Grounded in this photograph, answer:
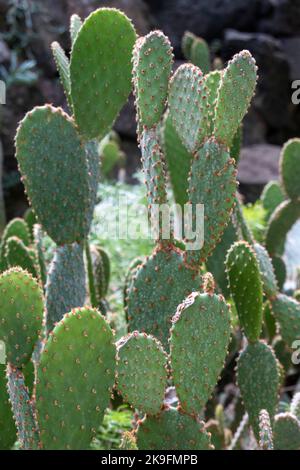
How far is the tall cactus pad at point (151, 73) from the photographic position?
1.35m

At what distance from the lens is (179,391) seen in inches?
47.1

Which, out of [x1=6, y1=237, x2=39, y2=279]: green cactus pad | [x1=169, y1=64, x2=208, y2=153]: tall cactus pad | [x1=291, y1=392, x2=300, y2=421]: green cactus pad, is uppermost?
[x1=169, y1=64, x2=208, y2=153]: tall cactus pad

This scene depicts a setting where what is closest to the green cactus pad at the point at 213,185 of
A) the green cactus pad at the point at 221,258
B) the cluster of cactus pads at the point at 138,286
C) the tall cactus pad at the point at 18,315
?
the cluster of cactus pads at the point at 138,286

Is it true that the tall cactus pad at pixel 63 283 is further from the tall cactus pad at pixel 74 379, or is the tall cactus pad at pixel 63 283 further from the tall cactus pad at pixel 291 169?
the tall cactus pad at pixel 291 169

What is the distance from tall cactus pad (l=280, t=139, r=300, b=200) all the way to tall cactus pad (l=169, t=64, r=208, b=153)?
108cm

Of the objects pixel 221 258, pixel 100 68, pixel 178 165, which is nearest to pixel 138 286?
pixel 100 68

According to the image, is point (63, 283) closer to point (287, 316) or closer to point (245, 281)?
point (245, 281)

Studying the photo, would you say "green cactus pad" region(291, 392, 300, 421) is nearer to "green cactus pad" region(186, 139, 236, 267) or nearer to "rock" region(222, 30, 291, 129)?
"green cactus pad" region(186, 139, 236, 267)

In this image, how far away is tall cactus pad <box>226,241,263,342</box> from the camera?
5.01 ft

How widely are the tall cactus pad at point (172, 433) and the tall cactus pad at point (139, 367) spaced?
0.22 feet

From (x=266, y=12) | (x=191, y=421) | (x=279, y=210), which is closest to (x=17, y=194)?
(x=266, y=12)

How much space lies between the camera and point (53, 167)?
160 cm

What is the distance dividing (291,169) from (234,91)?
123cm

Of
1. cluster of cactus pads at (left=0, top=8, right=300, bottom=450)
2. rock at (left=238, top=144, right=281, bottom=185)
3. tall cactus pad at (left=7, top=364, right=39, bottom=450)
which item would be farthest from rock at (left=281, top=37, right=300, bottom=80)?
tall cactus pad at (left=7, top=364, right=39, bottom=450)
